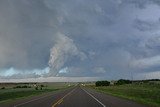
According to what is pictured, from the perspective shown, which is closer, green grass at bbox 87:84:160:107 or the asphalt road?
the asphalt road

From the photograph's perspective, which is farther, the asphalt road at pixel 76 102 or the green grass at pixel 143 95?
the green grass at pixel 143 95

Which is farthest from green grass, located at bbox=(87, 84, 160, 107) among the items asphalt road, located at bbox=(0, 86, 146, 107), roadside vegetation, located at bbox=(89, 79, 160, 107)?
asphalt road, located at bbox=(0, 86, 146, 107)

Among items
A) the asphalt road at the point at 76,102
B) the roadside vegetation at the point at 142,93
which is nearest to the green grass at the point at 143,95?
the roadside vegetation at the point at 142,93

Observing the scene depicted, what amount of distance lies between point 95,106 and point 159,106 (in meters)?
5.34

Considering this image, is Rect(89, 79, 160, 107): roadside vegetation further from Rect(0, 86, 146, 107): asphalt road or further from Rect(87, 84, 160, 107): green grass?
Rect(0, 86, 146, 107): asphalt road

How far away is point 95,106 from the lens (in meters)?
29.1

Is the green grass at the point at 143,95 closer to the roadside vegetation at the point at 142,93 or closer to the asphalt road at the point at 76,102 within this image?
the roadside vegetation at the point at 142,93

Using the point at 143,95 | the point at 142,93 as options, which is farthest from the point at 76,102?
the point at 142,93

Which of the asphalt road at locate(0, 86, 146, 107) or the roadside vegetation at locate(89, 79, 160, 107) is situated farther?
the roadside vegetation at locate(89, 79, 160, 107)

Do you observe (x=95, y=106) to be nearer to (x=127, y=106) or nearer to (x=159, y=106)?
(x=127, y=106)

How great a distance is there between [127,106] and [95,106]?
271cm

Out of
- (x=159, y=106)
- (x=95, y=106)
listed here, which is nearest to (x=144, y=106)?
(x=159, y=106)

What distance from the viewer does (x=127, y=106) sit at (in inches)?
1129

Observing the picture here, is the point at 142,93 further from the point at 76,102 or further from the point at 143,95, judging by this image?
the point at 76,102
